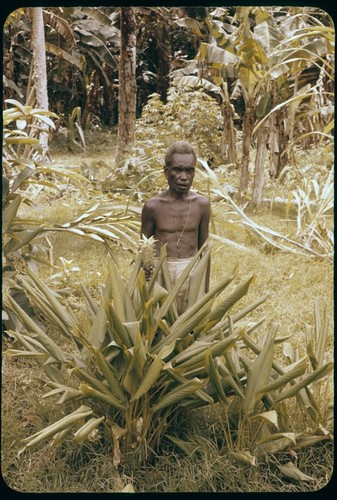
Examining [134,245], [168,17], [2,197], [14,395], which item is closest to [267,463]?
[14,395]

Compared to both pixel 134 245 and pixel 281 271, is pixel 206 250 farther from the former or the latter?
pixel 281 271

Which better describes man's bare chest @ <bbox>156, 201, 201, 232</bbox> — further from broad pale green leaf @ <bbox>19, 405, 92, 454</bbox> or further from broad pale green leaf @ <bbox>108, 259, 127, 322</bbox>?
broad pale green leaf @ <bbox>19, 405, 92, 454</bbox>

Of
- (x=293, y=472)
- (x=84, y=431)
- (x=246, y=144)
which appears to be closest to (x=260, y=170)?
(x=246, y=144)

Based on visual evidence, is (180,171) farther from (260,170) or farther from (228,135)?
(228,135)

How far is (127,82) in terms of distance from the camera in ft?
13.2

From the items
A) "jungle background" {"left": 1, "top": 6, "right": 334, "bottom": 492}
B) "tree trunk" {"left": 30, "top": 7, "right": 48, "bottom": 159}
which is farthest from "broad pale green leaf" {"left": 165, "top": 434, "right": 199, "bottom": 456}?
"tree trunk" {"left": 30, "top": 7, "right": 48, "bottom": 159}

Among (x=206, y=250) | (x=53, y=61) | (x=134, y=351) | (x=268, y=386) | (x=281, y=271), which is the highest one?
(x=53, y=61)

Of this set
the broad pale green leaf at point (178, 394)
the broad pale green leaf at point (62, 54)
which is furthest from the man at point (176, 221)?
the broad pale green leaf at point (62, 54)

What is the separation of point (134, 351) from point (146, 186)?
7.71 feet

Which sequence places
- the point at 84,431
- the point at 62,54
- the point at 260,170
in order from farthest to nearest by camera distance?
the point at 62,54, the point at 260,170, the point at 84,431

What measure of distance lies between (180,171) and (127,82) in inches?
85.7

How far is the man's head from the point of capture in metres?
2.01

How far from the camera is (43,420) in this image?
2027 mm

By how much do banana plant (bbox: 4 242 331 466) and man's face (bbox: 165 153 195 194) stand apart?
301mm
